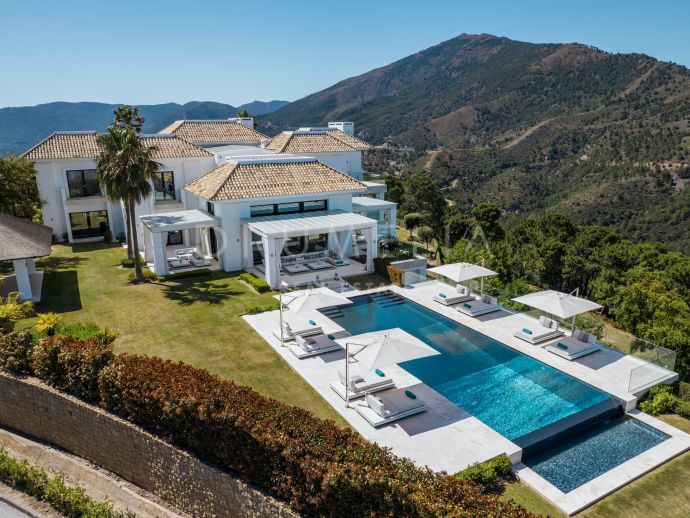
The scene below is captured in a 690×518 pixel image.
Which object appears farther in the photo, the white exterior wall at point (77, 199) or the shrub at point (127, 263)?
the white exterior wall at point (77, 199)

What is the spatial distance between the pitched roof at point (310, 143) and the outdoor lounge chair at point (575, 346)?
2876cm

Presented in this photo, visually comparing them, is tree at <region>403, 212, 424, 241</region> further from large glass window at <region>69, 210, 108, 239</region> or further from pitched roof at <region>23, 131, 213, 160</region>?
large glass window at <region>69, 210, 108, 239</region>

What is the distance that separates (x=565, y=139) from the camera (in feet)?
347

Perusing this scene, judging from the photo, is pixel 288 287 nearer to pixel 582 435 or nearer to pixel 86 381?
pixel 86 381

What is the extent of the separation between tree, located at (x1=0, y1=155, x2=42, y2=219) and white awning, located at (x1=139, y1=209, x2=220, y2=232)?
8714 millimetres

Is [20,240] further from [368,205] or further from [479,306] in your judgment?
[479,306]

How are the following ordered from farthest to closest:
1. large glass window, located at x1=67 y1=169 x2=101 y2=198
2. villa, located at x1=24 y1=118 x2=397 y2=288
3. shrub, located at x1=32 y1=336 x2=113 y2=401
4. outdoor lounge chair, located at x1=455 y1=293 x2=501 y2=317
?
large glass window, located at x1=67 y1=169 x2=101 y2=198, villa, located at x1=24 y1=118 x2=397 y2=288, outdoor lounge chair, located at x1=455 y1=293 x2=501 y2=317, shrub, located at x1=32 y1=336 x2=113 y2=401

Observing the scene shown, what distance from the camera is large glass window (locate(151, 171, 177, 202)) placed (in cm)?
3875

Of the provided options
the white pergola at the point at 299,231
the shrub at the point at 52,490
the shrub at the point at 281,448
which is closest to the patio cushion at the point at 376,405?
the shrub at the point at 281,448

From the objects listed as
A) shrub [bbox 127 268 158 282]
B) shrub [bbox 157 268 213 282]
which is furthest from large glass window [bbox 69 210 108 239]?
shrub [bbox 157 268 213 282]

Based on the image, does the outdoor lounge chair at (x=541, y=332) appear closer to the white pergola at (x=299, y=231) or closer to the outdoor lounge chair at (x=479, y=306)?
the outdoor lounge chair at (x=479, y=306)

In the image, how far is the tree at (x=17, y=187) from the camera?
32.7 m

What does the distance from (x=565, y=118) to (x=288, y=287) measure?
108836mm

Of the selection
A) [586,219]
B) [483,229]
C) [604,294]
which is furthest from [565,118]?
[604,294]
